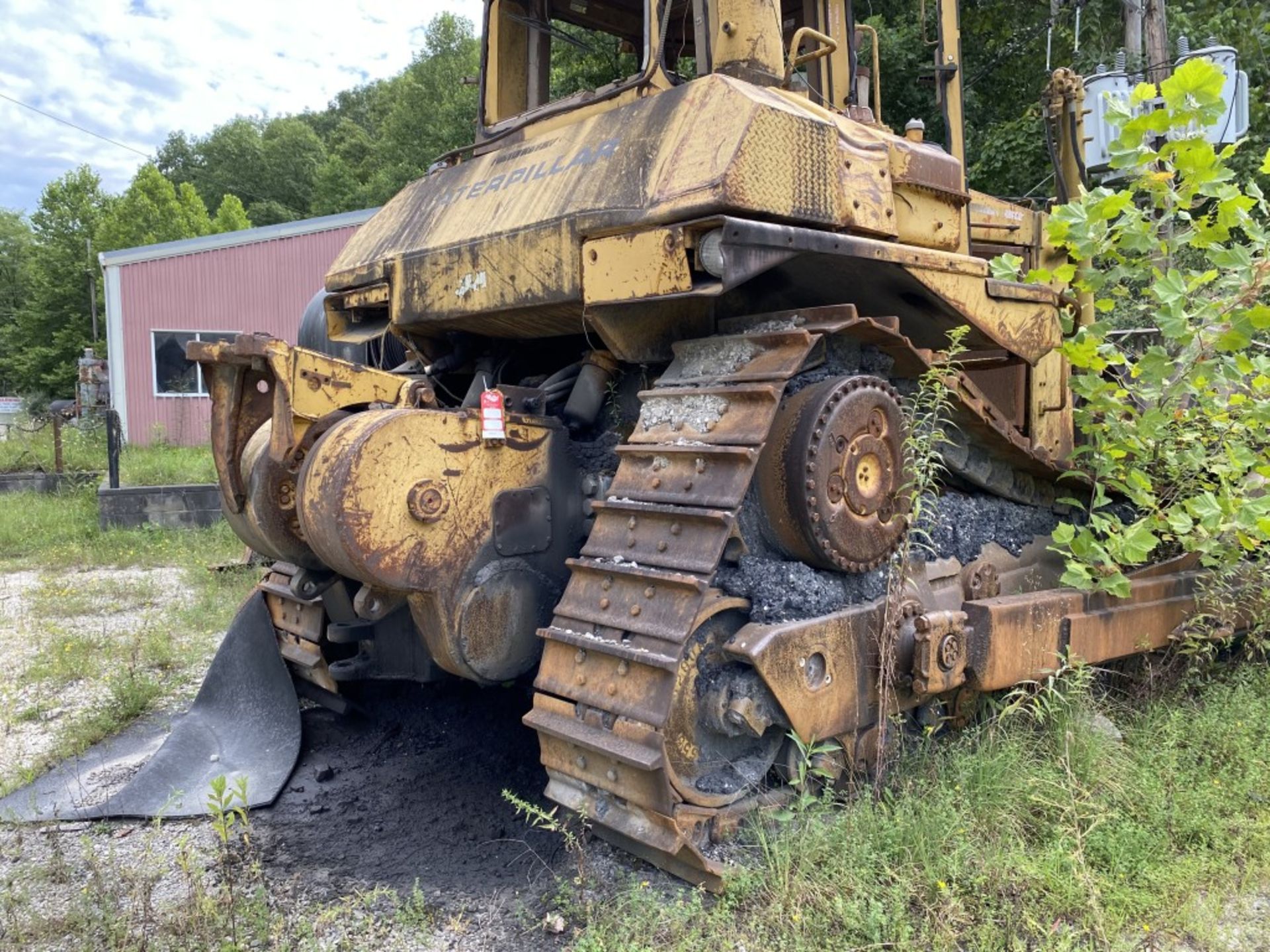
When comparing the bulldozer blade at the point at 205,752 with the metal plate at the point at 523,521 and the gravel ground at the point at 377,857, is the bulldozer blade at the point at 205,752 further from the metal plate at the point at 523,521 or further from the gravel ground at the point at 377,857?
the metal plate at the point at 523,521

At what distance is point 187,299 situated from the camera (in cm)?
1853

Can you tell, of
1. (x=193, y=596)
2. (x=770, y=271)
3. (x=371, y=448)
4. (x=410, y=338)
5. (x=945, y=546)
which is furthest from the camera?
(x=193, y=596)

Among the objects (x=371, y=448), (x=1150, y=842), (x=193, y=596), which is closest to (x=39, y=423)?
(x=193, y=596)

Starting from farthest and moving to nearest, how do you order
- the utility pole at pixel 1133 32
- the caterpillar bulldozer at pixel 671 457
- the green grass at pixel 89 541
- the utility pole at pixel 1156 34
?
the green grass at pixel 89 541 → the utility pole at pixel 1133 32 → the utility pole at pixel 1156 34 → the caterpillar bulldozer at pixel 671 457

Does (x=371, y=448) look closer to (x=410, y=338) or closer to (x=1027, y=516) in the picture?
(x=410, y=338)

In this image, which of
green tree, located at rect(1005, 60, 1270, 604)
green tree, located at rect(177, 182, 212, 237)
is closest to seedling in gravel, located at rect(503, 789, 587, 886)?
green tree, located at rect(1005, 60, 1270, 604)

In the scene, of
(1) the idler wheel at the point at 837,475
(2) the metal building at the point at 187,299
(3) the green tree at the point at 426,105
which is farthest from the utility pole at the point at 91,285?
(1) the idler wheel at the point at 837,475

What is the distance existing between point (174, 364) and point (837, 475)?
18.5 meters

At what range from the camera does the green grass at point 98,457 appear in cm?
1273

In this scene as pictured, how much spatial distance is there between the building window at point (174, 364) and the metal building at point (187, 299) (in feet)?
0.06

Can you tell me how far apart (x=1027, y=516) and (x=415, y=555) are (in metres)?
2.73

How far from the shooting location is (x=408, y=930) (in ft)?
9.34

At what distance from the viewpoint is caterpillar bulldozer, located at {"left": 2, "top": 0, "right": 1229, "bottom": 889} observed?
291cm

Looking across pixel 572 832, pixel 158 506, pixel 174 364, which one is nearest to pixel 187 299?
pixel 174 364
